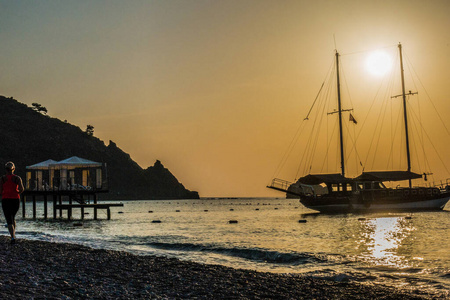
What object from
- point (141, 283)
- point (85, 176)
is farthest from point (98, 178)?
point (141, 283)

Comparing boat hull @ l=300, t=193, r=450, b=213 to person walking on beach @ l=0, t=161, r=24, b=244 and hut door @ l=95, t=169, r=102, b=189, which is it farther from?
person walking on beach @ l=0, t=161, r=24, b=244

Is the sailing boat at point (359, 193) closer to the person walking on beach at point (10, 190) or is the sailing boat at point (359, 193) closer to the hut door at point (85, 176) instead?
the hut door at point (85, 176)

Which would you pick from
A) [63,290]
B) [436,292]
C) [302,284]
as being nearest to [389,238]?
[436,292]

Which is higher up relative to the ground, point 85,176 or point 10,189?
point 85,176

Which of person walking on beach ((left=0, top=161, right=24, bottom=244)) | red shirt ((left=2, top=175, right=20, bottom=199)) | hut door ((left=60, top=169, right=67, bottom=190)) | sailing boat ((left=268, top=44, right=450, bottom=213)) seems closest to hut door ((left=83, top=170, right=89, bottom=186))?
hut door ((left=60, top=169, right=67, bottom=190))

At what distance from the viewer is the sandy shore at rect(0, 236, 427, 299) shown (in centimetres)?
1002

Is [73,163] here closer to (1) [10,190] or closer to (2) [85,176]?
(2) [85,176]

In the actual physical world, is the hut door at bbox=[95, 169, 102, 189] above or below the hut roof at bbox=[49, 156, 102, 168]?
below

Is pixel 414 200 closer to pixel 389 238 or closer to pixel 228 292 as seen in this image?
pixel 389 238

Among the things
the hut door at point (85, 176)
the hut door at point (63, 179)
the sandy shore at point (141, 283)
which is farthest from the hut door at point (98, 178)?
the sandy shore at point (141, 283)

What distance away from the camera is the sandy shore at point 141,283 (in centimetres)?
1002

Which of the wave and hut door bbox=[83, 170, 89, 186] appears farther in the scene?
hut door bbox=[83, 170, 89, 186]

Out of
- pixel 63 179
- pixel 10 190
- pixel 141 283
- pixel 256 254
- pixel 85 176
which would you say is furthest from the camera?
pixel 85 176

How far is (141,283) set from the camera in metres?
11.6
